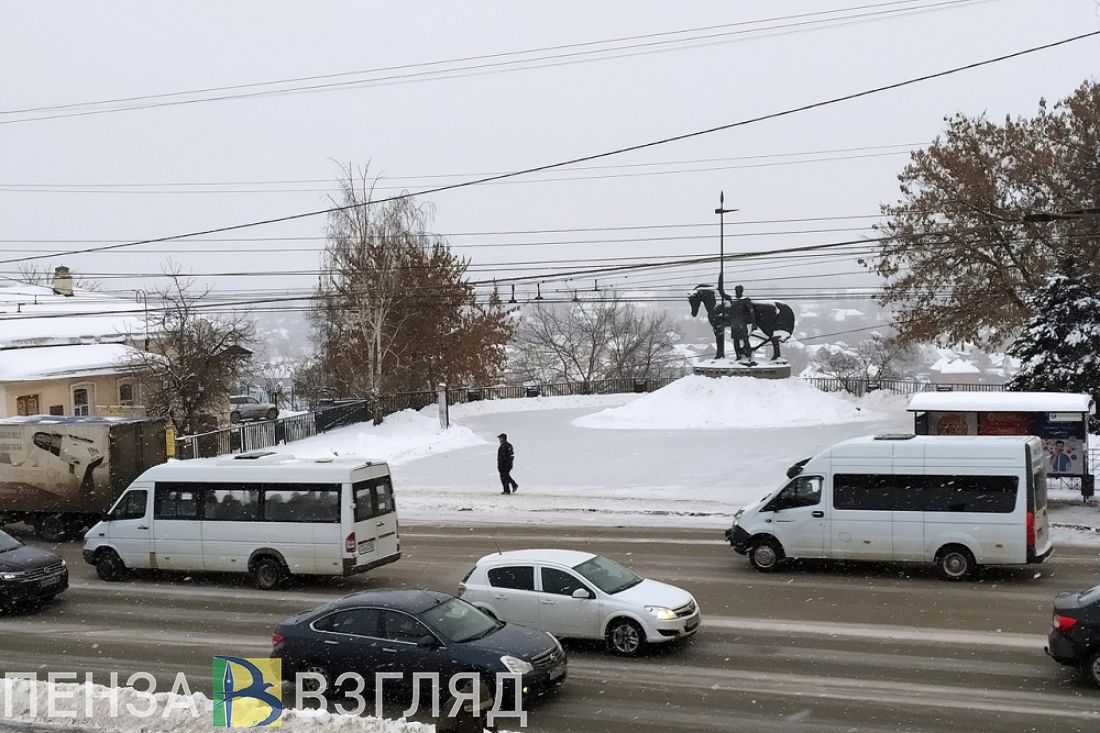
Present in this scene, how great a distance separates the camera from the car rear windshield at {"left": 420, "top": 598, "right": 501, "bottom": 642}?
1152cm

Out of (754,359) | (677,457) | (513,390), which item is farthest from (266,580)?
(513,390)

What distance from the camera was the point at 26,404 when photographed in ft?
135

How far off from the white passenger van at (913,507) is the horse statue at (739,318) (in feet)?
98.8

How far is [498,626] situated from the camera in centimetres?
1201

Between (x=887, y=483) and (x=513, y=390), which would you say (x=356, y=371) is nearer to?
(x=513, y=390)

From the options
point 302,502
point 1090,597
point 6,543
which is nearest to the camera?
point 1090,597

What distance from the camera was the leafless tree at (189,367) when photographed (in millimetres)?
38375

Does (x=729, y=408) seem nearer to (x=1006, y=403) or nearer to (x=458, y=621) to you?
(x=1006, y=403)

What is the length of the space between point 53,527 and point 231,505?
8150 mm

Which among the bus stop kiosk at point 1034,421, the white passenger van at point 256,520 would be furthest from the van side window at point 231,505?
the bus stop kiosk at point 1034,421

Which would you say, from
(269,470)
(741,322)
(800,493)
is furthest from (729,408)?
(269,470)

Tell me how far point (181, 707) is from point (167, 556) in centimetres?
960

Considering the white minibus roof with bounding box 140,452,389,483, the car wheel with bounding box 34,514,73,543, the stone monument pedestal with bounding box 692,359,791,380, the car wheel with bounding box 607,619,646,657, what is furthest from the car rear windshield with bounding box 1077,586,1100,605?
the stone monument pedestal with bounding box 692,359,791,380

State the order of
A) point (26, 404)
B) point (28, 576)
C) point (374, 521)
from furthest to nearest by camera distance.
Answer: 1. point (26, 404)
2. point (374, 521)
3. point (28, 576)
